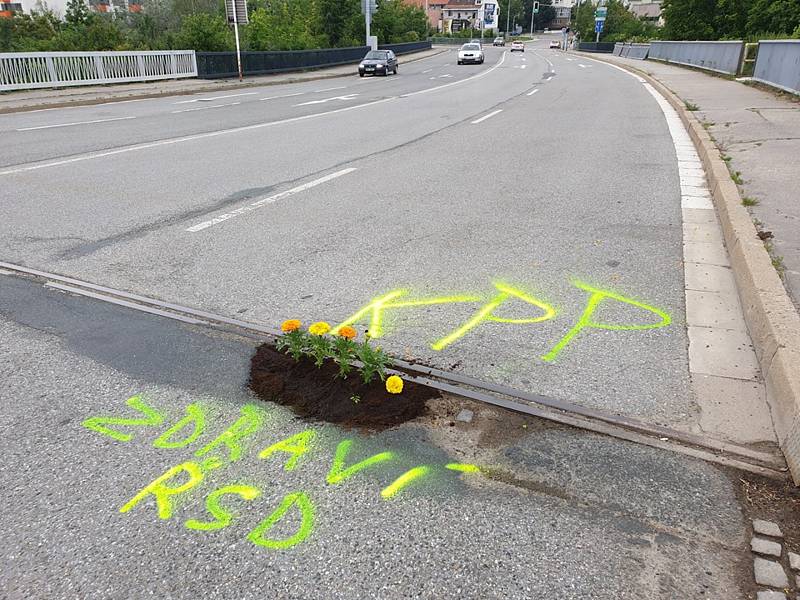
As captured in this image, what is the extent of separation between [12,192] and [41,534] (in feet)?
21.4

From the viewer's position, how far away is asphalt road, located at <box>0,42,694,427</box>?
3730 mm

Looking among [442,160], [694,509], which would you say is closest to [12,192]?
[442,160]

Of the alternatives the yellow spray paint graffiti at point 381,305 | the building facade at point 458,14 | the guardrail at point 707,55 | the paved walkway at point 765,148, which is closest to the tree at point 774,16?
the guardrail at point 707,55

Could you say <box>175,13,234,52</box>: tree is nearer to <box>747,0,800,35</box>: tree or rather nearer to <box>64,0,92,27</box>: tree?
<box>64,0,92,27</box>: tree

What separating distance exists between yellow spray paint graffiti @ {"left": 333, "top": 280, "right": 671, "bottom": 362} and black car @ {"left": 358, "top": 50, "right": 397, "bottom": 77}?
31033 millimetres

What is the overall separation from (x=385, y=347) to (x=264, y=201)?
155 inches

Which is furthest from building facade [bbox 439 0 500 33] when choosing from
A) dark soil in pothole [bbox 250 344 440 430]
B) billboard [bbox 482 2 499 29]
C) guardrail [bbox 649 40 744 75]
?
dark soil in pothole [bbox 250 344 440 430]

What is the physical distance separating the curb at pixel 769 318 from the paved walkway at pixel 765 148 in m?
0.16

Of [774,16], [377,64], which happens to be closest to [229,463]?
[377,64]

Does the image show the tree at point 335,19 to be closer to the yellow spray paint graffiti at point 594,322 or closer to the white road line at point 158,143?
the white road line at point 158,143

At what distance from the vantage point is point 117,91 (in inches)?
843

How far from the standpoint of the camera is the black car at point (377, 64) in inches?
1296

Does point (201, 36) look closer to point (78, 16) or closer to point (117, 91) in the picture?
point (117, 91)

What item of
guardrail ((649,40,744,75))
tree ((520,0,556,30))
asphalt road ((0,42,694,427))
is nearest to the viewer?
asphalt road ((0,42,694,427))
